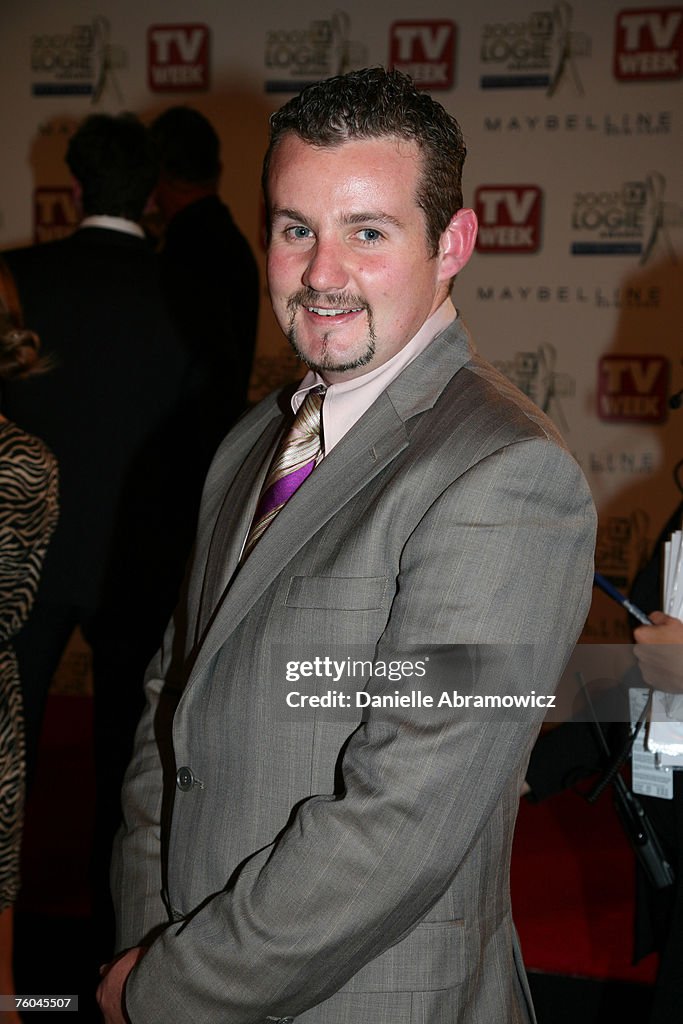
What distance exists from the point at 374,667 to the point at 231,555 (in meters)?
0.32

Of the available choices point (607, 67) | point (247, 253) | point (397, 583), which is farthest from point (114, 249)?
point (607, 67)

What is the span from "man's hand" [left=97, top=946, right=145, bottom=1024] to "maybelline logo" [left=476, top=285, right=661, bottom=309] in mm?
3674

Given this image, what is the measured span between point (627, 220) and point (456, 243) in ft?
11.0

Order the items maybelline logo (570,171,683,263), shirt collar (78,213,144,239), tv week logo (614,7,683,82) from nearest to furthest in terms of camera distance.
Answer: shirt collar (78,213,144,239) → tv week logo (614,7,683,82) → maybelline logo (570,171,683,263)

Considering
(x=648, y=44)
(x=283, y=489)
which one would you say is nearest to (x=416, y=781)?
(x=283, y=489)

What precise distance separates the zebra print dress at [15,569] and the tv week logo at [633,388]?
2.91 meters

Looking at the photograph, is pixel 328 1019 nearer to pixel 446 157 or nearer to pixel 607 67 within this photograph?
pixel 446 157

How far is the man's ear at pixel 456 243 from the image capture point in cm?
134

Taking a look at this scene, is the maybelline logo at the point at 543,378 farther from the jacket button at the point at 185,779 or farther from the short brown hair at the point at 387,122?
the jacket button at the point at 185,779

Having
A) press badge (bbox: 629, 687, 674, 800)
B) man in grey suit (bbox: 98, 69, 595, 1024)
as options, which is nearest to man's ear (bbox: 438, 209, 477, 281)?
man in grey suit (bbox: 98, 69, 595, 1024)

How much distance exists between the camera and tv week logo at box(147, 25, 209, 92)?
186 inches

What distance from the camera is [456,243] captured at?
1352mm

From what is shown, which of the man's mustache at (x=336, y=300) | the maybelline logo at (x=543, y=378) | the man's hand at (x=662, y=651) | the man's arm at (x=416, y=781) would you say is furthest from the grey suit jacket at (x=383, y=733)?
the maybelline logo at (x=543, y=378)

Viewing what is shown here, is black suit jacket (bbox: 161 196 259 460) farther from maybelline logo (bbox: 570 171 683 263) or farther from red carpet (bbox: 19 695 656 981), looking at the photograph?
maybelline logo (bbox: 570 171 683 263)
